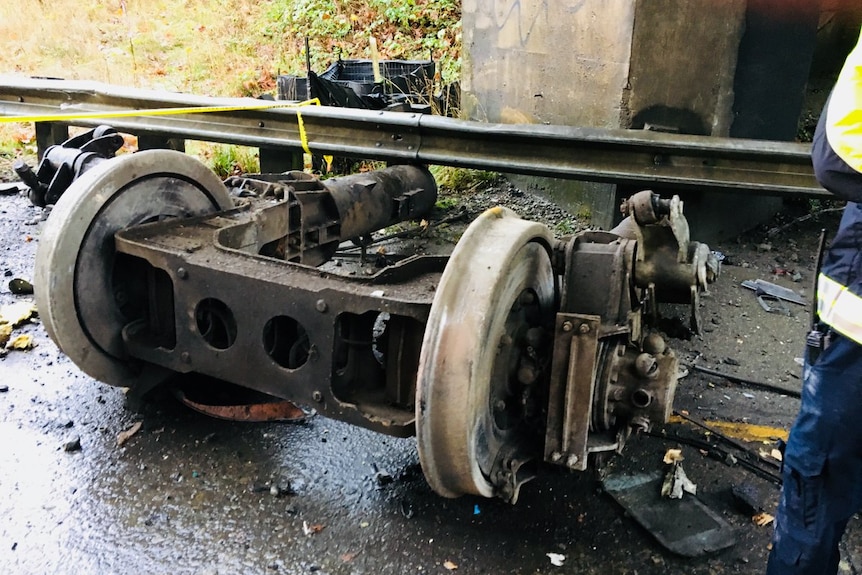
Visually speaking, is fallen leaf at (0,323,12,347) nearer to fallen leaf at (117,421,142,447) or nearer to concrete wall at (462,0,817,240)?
fallen leaf at (117,421,142,447)

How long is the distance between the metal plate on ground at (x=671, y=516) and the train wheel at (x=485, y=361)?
0.48 metres

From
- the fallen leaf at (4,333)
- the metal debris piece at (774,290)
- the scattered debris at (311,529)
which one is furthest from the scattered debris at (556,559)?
the fallen leaf at (4,333)

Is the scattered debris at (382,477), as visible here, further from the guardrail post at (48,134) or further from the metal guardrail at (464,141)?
the guardrail post at (48,134)

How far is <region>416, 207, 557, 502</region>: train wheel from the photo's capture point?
7.09ft

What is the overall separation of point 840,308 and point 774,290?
2.57 meters

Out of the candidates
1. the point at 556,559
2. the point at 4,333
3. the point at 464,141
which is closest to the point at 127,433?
the point at 4,333

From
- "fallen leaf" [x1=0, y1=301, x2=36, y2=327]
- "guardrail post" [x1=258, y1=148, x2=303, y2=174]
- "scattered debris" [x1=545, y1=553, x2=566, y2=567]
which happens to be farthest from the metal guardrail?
"scattered debris" [x1=545, y1=553, x2=566, y2=567]

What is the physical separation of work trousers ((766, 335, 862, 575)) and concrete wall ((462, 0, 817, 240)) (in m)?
2.75

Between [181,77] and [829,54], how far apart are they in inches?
349

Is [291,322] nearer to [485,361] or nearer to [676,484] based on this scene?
[485,361]

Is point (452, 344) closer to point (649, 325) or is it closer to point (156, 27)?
point (649, 325)

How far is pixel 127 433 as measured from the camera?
3156 mm

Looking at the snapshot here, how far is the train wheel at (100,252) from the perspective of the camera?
2.89 meters

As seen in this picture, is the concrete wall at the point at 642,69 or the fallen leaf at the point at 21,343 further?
the concrete wall at the point at 642,69
